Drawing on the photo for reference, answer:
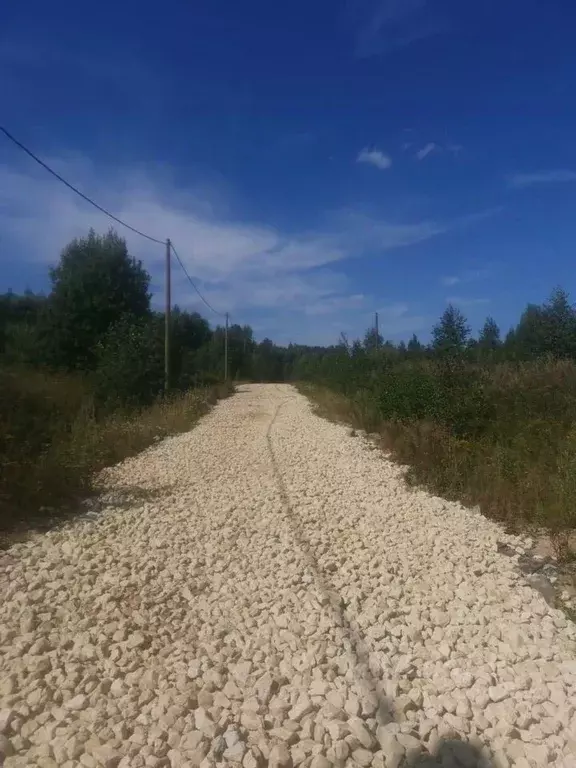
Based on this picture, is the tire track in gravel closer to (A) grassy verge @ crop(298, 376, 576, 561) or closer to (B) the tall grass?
(A) grassy verge @ crop(298, 376, 576, 561)

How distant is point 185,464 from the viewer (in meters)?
10.7

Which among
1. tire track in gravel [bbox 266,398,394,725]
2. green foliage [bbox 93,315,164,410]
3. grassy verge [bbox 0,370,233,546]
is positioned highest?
green foliage [bbox 93,315,164,410]

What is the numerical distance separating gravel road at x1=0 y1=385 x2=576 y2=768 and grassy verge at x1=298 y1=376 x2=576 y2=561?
0.54 metres

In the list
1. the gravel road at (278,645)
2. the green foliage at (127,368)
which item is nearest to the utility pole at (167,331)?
the green foliage at (127,368)

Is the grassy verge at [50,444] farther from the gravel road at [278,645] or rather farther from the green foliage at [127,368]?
the green foliage at [127,368]

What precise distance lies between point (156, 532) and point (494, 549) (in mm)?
3565

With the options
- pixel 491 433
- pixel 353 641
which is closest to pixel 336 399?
pixel 491 433

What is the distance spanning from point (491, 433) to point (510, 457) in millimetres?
2289

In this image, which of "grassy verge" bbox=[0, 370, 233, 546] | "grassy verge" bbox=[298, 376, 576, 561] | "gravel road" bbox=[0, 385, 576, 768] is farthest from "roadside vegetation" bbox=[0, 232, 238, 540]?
"grassy verge" bbox=[298, 376, 576, 561]

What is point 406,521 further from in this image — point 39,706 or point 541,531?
point 39,706

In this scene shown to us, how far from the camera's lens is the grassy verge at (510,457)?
717cm

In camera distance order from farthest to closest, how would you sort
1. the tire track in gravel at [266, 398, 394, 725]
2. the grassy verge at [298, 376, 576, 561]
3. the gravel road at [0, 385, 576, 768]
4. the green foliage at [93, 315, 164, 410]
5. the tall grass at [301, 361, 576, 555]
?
the green foliage at [93, 315, 164, 410] < the tall grass at [301, 361, 576, 555] < the grassy verge at [298, 376, 576, 561] < the tire track in gravel at [266, 398, 394, 725] < the gravel road at [0, 385, 576, 768]

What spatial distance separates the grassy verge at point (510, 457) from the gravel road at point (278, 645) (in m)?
0.54

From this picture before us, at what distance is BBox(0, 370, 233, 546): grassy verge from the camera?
6.96 m
